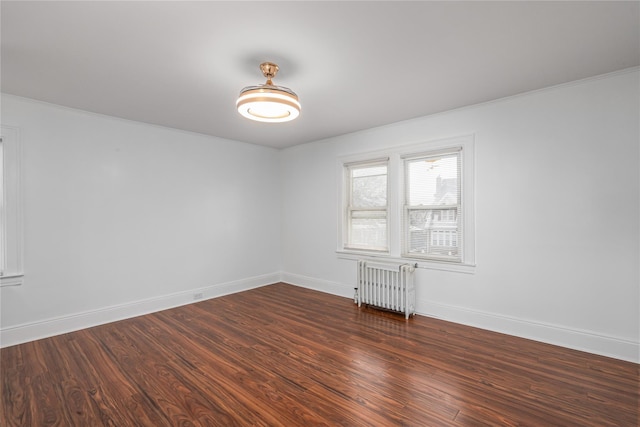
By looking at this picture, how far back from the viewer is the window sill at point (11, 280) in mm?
3037

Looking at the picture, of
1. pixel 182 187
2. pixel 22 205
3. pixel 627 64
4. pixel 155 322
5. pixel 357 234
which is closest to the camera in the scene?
pixel 627 64

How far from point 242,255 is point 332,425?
3769 mm

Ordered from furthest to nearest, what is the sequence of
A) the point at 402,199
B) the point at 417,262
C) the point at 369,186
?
the point at 369,186 < the point at 402,199 < the point at 417,262

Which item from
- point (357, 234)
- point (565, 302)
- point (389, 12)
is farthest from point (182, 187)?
point (565, 302)

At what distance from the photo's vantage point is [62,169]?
135 inches

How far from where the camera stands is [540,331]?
3.05 m

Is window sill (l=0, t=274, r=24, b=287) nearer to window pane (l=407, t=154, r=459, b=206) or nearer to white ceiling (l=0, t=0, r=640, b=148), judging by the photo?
white ceiling (l=0, t=0, r=640, b=148)

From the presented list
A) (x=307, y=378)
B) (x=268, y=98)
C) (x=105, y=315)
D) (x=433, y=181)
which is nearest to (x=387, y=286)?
(x=433, y=181)

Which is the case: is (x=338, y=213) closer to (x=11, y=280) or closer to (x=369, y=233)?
(x=369, y=233)

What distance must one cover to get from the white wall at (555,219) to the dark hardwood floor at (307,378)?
0.30 meters

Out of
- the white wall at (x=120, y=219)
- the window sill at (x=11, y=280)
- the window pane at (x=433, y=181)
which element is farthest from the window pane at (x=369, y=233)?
the window sill at (x=11, y=280)

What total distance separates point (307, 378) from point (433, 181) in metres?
2.86

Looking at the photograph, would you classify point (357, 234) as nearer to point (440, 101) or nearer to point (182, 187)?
point (440, 101)

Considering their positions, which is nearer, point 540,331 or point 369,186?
point 540,331
